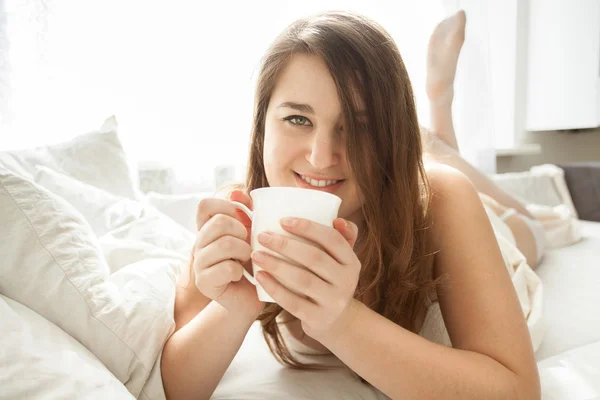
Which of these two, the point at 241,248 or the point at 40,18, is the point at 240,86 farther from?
the point at 241,248

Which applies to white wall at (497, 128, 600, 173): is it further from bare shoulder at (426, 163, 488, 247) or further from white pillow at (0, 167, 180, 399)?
white pillow at (0, 167, 180, 399)

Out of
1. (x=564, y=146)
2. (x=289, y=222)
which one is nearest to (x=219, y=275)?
(x=289, y=222)

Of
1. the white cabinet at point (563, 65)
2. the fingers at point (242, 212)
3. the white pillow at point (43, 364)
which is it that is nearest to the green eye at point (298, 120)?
the fingers at point (242, 212)

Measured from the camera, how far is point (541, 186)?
262 centimetres

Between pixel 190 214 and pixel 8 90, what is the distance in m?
0.80

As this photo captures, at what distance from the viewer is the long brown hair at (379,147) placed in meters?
0.78

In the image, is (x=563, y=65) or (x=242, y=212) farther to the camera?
(x=563, y=65)

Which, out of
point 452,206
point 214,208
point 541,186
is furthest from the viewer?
point 541,186

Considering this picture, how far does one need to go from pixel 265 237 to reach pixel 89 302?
312 millimetres

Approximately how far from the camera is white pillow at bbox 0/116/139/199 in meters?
1.22

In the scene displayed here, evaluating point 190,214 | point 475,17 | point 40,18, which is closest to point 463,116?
point 475,17

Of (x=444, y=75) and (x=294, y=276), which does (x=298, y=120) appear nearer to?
(x=294, y=276)

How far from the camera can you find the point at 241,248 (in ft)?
1.93

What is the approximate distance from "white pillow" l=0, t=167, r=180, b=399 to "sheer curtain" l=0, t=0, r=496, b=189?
3.89ft
